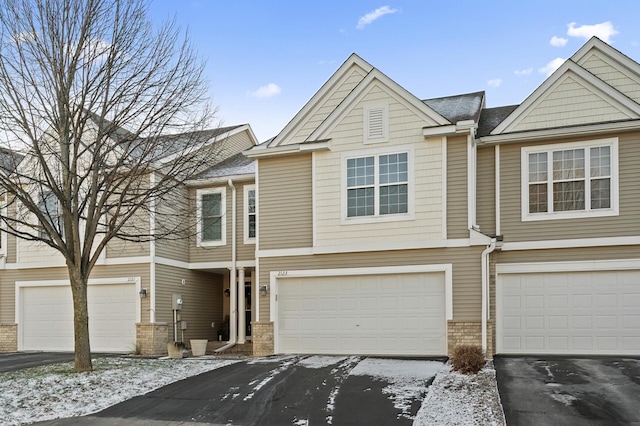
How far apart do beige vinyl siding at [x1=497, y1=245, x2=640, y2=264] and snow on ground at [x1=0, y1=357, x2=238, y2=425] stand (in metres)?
7.59

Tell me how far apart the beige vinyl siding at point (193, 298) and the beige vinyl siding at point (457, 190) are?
9.05m

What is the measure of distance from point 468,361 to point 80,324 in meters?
8.48

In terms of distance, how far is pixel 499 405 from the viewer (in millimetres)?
8641

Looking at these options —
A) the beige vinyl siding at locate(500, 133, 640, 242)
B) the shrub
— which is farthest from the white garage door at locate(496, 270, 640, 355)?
the shrub

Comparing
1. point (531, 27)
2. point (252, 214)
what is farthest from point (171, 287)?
point (531, 27)

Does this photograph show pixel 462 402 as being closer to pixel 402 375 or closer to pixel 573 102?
pixel 402 375

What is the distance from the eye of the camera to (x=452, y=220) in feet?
44.9

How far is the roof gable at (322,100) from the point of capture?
608 inches

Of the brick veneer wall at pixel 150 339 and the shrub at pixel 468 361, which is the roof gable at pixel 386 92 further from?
the brick veneer wall at pixel 150 339

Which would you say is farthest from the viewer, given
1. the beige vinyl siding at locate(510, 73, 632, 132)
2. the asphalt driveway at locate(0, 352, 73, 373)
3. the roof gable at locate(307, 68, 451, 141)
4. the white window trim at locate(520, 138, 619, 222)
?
the asphalt driveway at locate(0, 352, 73, 373)

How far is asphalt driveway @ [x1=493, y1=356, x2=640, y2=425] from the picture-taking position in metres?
8.03

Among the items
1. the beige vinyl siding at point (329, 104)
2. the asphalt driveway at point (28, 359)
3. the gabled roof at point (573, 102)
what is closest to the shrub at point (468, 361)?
the gabled roof at point (573, 102)

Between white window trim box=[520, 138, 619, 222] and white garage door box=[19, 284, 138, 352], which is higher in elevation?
white window trim box=[520, 138, 619, 222]

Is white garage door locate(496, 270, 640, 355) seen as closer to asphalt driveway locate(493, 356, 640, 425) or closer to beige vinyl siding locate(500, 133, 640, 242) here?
asphalt driveway locate(493, 356, 640, 425)
